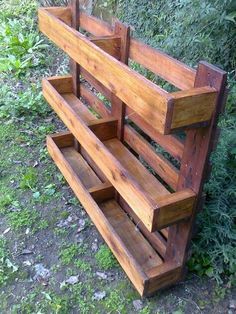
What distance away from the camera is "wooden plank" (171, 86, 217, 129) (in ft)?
5.66

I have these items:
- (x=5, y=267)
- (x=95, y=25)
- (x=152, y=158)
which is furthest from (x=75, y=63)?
(x=5, y=267)

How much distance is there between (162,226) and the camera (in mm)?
2180

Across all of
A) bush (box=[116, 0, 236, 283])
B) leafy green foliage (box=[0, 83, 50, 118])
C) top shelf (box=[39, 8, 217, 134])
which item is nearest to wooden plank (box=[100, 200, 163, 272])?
bush (box=[116, 0, 236, 283])

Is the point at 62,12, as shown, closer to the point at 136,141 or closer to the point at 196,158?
the point at 136,141

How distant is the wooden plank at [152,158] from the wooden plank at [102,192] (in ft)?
1.42

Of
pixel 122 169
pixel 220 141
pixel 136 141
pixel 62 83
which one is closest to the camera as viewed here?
pixel 122 169

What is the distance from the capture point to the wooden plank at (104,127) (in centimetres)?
303

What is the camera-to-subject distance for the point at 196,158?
2.06 meters

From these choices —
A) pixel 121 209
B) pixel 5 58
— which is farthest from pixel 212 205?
pixel 5 58

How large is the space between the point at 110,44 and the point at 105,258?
1.62m

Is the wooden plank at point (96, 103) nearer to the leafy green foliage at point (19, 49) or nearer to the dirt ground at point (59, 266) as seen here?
the dirt ground at point (59, 266)

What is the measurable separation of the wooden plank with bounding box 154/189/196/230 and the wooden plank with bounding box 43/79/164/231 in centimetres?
6

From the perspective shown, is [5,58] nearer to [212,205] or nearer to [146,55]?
[146,55]

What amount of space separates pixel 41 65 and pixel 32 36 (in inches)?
29.6
